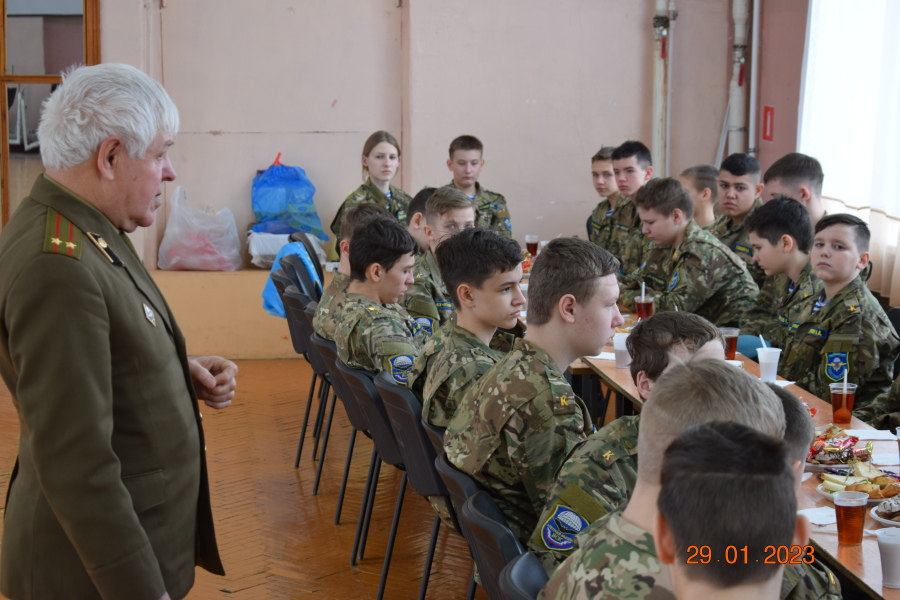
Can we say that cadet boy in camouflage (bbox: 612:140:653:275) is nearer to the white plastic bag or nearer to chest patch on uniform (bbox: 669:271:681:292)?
chest patch on uniform (bbox: 669:271:681:292)

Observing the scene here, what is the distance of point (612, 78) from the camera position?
7.89 metres

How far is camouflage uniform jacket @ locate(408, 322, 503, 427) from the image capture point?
2945mm

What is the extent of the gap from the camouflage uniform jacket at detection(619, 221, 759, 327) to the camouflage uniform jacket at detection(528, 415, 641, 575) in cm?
298

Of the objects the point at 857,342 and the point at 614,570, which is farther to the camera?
the point at 857,342

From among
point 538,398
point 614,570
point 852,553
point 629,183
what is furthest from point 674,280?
point 614,570

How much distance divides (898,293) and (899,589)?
3851mm

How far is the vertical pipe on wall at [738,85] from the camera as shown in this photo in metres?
7.57

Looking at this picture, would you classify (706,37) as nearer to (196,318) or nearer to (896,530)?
(196,318)

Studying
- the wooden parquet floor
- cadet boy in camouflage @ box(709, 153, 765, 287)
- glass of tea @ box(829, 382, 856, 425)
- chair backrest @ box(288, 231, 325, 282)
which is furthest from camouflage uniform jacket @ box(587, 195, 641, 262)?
glass of tea @ box(829, 382, 856, 425)

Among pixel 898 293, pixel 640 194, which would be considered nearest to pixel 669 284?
pixel 640 194

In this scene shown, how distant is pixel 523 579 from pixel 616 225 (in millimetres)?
5385

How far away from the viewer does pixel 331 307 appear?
4262 mm

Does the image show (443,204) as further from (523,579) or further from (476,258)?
(523,579)

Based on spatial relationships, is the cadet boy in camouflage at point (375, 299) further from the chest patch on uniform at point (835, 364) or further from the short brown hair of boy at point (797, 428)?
the short brown hair of boy at point (797, 428)
